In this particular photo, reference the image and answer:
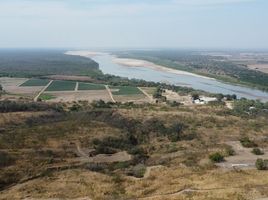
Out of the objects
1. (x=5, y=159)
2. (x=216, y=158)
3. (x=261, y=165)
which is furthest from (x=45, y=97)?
(x=261, y=165)

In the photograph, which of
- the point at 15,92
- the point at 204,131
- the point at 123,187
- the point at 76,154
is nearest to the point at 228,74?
the point at 15,92

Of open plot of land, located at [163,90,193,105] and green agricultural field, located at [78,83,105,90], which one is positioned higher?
open plot of land, located at [163,90,193,105]

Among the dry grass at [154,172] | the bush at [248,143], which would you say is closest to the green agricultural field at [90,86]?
the dry grass at [154,172]

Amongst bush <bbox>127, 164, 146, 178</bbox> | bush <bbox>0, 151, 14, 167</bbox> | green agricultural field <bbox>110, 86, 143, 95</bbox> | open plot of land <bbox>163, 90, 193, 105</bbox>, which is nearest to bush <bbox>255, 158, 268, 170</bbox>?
bush <bbox>127, 164, 146, 178</bbox>

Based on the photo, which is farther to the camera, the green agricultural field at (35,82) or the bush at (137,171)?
the green agricultural field at (35,82)

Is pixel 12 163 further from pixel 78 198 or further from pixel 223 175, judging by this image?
pixel 223 175

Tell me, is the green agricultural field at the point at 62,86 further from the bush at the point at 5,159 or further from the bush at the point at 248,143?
the bush at the point at 5,159

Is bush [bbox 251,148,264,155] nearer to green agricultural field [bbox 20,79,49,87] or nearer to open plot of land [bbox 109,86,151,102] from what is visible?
open plot of land [bbox 109,86,151,102]
